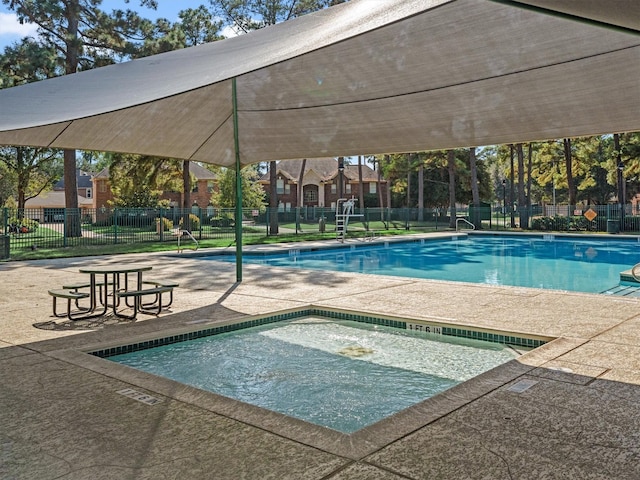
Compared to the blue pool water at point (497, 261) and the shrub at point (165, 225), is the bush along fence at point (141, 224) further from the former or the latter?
the blue pool water at point (497, 261)

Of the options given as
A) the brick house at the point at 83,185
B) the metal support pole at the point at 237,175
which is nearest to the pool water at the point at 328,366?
the metal support pole at the point at 237,175

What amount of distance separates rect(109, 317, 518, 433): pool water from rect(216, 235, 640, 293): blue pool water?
5.94m

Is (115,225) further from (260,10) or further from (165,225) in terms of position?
(260,10)

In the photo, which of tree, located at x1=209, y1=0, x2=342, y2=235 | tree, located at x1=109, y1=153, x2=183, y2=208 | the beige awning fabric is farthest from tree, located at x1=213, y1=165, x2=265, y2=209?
the beige awning fabric

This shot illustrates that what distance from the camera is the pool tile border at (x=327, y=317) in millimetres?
5182

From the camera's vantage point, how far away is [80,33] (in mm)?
21422

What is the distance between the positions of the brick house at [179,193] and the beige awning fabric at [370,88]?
1414 inches

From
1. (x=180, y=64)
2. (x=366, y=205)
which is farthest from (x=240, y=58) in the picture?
(x=366, y=205)

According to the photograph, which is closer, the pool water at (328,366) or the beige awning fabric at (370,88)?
the pool water at (328,366)

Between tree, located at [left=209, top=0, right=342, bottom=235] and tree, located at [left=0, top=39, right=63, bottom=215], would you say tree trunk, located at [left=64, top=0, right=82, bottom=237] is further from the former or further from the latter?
tree, located at [left=209, top=0, right=342, bottom=235]

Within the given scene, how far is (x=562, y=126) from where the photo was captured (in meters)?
6.34

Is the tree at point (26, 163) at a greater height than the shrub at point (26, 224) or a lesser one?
greater

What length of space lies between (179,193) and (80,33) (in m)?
23.0

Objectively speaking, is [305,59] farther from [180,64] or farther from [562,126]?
[562,126]
